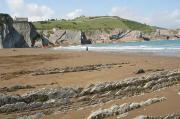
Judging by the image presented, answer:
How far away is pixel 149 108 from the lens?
426 inches

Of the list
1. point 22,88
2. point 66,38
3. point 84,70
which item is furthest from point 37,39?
point 22,88

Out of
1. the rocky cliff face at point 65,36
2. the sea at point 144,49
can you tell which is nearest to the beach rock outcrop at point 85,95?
the sea at point 144,49

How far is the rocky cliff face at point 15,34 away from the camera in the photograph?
10069 cm

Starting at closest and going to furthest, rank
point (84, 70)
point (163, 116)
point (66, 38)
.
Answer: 1. point (163, 116)
2. point (84, 70)
3. point (66, 38)

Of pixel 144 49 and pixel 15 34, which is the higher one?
pixel 15 34

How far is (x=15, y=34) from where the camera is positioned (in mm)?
108562

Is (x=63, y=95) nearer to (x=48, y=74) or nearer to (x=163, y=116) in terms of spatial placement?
(x=163, y=116)

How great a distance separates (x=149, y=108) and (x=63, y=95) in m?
4.74

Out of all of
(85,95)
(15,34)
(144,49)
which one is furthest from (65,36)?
(85,95)

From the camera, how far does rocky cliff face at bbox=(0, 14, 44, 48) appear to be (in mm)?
100688

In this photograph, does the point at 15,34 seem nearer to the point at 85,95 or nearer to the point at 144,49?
the point at 144,49

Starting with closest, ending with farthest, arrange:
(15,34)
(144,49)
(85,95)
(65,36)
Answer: (85,95)
(144,49)
(15,34)
(65,36)

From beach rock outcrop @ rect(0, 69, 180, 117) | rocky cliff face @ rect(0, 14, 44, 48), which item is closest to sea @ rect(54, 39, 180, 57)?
rocky cliff face @ rect(0, 14, 44, 48)

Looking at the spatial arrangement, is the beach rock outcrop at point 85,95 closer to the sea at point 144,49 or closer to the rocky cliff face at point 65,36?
the sea at point 144,49
